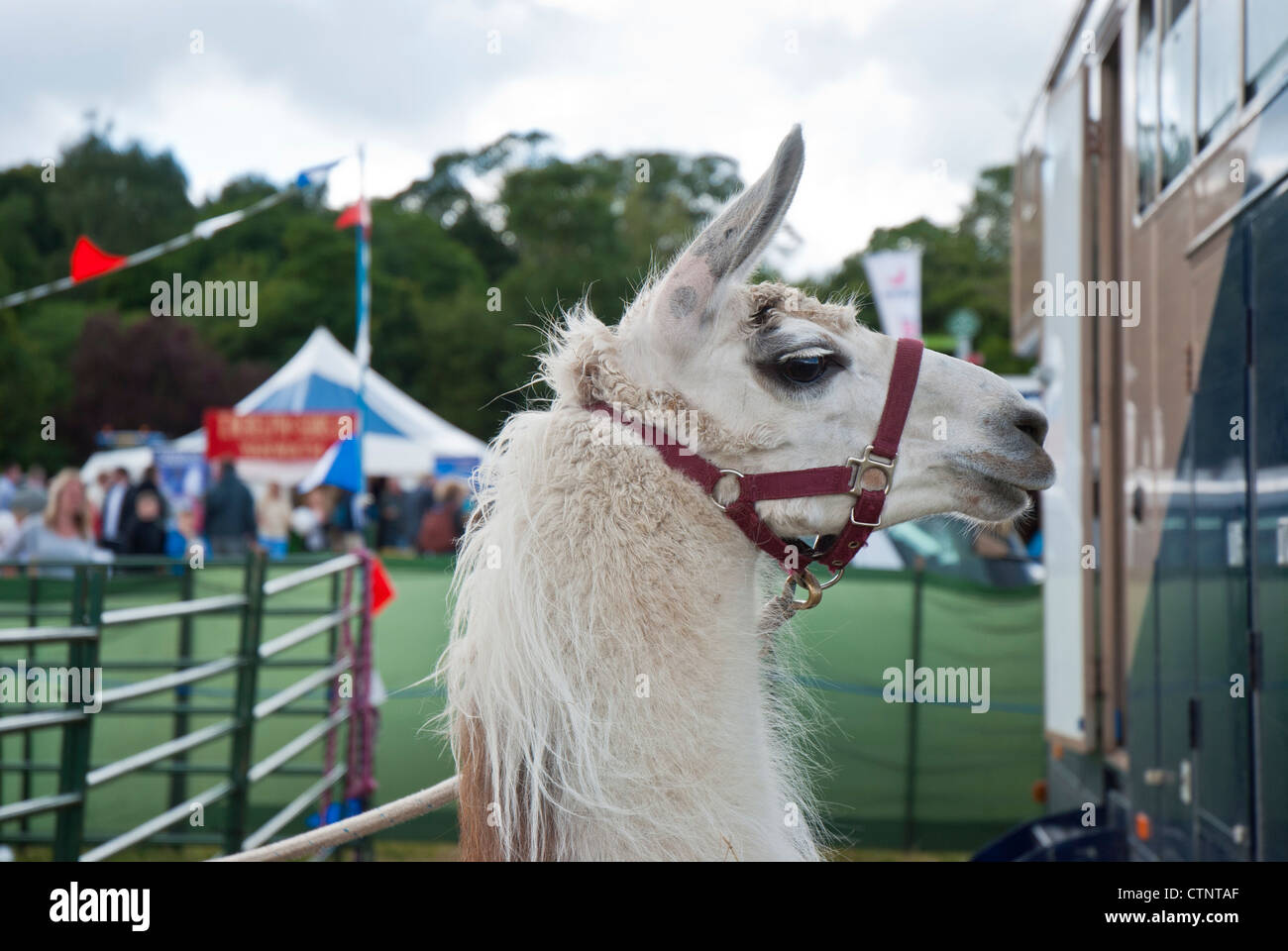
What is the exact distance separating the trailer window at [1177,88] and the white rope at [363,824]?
303 cm

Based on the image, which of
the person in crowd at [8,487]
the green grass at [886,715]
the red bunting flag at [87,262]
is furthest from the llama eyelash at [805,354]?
the person in crowd at [8,487]

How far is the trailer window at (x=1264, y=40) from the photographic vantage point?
8.35ft

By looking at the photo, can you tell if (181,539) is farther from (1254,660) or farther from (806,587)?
(1254,660)

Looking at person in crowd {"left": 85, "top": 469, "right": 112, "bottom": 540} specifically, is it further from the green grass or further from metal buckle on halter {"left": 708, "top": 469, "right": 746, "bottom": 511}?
metal buckle on halter {"left": 708, "top": 469, "right": 746, "bottom": 511}

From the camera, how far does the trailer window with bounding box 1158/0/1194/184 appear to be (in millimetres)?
3354

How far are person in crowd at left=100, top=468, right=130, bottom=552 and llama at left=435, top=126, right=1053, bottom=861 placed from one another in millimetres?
9869

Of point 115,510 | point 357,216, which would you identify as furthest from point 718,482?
point 115,510

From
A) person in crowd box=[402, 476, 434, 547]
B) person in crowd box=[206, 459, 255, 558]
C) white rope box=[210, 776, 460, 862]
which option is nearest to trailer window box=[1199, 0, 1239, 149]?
white rope box=[210, 776, 460, 862]

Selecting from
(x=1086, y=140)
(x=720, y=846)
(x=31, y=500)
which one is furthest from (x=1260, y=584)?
(x=31, y=500)

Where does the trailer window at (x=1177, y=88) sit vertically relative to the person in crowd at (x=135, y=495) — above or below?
above

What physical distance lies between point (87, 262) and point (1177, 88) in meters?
5.74

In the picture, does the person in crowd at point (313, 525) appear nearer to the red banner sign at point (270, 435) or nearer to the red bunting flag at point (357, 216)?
the red banner sign at point (270, 435)

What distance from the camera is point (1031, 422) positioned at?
7.43ft
